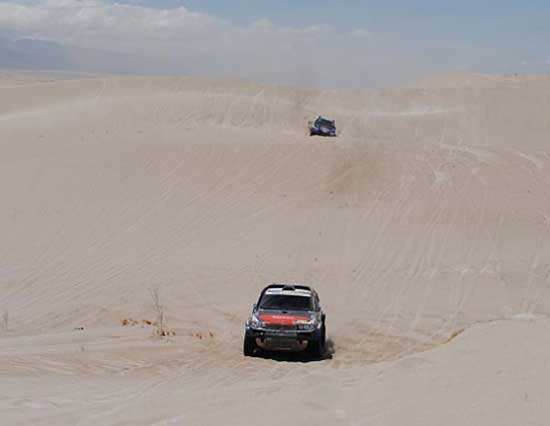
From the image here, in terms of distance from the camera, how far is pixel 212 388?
12438 millimetres

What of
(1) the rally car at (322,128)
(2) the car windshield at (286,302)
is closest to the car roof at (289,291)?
(2) the car windshield at (286,302)

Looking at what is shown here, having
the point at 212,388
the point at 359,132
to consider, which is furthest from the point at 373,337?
the point at 359,132

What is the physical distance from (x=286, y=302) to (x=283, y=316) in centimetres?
65

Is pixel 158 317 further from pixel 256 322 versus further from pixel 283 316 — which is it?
pixel 283 316

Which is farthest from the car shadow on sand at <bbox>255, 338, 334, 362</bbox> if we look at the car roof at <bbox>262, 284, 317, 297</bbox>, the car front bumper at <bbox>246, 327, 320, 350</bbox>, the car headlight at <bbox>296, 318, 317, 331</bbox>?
the car roof at <bbox>262, 284, 317, 297</bbox>

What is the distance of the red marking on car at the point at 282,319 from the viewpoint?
610 inches

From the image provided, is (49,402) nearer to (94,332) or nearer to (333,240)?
(94,332)

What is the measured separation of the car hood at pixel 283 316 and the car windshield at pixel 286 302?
0.71 ft

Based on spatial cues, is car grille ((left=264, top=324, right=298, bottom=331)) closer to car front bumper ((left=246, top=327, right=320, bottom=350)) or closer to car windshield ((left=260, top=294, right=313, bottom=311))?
car front bumper ((left=246, top=327, right=320, bottom=350))

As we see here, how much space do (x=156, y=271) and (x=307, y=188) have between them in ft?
26.8

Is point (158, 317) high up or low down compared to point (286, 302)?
→ down

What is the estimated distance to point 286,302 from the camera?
16.3m

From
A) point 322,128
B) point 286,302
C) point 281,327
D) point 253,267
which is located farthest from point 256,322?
point 322,128

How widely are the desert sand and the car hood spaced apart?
0.67 metres
